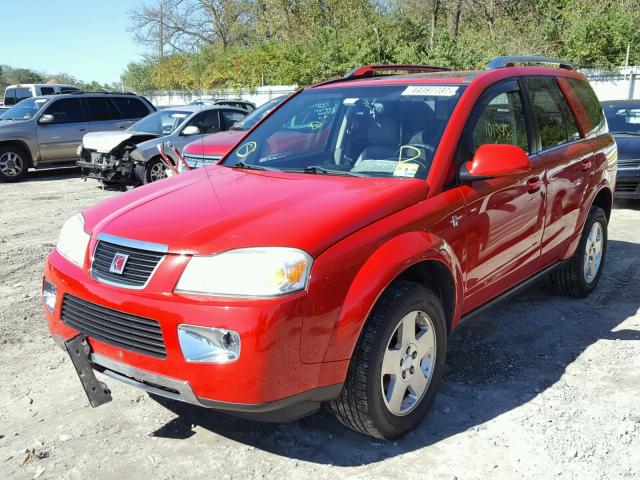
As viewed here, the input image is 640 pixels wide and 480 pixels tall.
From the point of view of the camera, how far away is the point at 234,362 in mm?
2477

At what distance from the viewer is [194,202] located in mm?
3143

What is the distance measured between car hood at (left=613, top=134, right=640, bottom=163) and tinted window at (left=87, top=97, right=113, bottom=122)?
10618 millimetres

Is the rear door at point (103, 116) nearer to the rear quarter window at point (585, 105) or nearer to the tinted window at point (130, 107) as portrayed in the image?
the tinted window at point (130, 107)

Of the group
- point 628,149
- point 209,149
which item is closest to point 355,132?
point 209,149

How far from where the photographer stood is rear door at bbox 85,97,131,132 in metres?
14.0

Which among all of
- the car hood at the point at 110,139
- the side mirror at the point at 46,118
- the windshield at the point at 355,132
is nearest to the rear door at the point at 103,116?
the side mirror at the point at 46,118

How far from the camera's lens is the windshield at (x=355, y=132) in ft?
11.4

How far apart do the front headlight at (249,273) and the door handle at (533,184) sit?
1963mm

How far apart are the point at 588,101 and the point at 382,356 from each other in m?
3.42

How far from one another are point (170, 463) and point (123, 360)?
0.58m

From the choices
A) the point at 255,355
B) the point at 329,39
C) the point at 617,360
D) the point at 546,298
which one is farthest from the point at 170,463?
the point at 329,39

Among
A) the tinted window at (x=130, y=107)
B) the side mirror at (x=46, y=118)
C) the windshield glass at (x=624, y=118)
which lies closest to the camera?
the windshield glass at (x=624, y=118)

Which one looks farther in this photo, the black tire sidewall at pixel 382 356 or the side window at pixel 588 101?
the side window at pixel 588 101

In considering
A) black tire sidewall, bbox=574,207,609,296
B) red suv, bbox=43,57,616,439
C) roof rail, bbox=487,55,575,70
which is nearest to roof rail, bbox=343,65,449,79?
red suv, bbox=43,57,616,439
